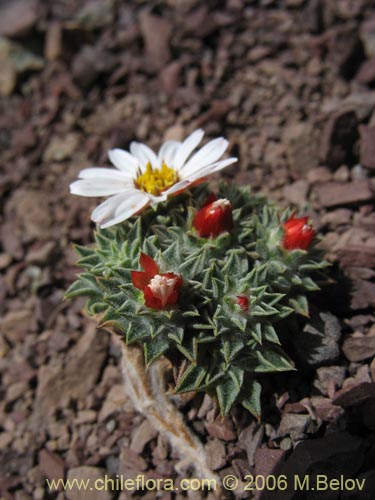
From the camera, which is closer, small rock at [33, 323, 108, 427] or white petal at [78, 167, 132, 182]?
white petal at [78, 167, 132, 182]

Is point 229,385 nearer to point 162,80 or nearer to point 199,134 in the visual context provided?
point 199,134

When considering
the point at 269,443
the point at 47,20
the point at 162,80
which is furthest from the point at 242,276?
the point at 47,20

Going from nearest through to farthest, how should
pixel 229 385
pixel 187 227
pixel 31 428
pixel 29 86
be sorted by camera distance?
pixel 229 385 → pixel 187 227 → pixel 31 428 → pixel 29 86

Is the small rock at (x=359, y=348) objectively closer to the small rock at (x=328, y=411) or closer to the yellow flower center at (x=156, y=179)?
the small rock at (x=328, y=411)

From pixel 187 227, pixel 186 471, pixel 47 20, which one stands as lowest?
pixel 186 471

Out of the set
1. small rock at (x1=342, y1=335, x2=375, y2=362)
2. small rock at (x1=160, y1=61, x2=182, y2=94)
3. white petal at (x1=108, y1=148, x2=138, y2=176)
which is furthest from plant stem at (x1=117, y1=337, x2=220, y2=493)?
small rock at (x1=160, y1=61, x2=182, y2=94)

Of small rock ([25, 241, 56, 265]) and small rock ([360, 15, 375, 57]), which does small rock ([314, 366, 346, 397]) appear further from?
small rock ([360, 15, 375, 57])
